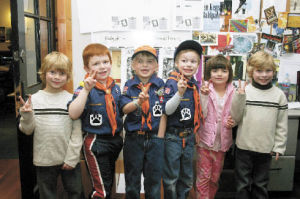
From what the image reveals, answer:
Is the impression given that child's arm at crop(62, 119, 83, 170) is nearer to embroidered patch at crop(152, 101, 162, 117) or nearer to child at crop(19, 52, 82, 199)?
child at crop(19, 52, 82, 199)

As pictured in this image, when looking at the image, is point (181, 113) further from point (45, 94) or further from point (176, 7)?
point (176, 7)

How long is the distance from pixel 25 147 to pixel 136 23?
1.21m

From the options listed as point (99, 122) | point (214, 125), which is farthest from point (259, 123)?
point (99, 122)

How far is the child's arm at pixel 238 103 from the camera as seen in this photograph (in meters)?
1.50

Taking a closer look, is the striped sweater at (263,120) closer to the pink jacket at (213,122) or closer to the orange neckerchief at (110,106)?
Result: the pink jacket at (213,122)

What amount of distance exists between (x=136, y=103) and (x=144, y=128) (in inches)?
6.5

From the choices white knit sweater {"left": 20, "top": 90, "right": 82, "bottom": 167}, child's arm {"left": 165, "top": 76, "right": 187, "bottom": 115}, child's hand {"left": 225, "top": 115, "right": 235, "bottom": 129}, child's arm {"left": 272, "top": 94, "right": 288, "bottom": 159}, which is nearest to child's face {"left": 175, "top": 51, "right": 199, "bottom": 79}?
child's arm {"left": 165, "top": 76, "right": 187, "bottom": 115}

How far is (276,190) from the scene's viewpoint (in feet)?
6.51

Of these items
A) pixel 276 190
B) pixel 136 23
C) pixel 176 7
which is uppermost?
pixel 176 7

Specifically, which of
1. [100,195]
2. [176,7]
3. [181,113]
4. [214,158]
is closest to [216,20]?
[176,7]

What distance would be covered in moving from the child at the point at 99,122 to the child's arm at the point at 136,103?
0.07 metres

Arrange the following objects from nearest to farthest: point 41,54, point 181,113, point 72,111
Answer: point 72,111
point 181,113
point 41,54

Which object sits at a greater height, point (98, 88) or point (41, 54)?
point (41, 54)

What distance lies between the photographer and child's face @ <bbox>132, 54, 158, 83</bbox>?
4.76ft
